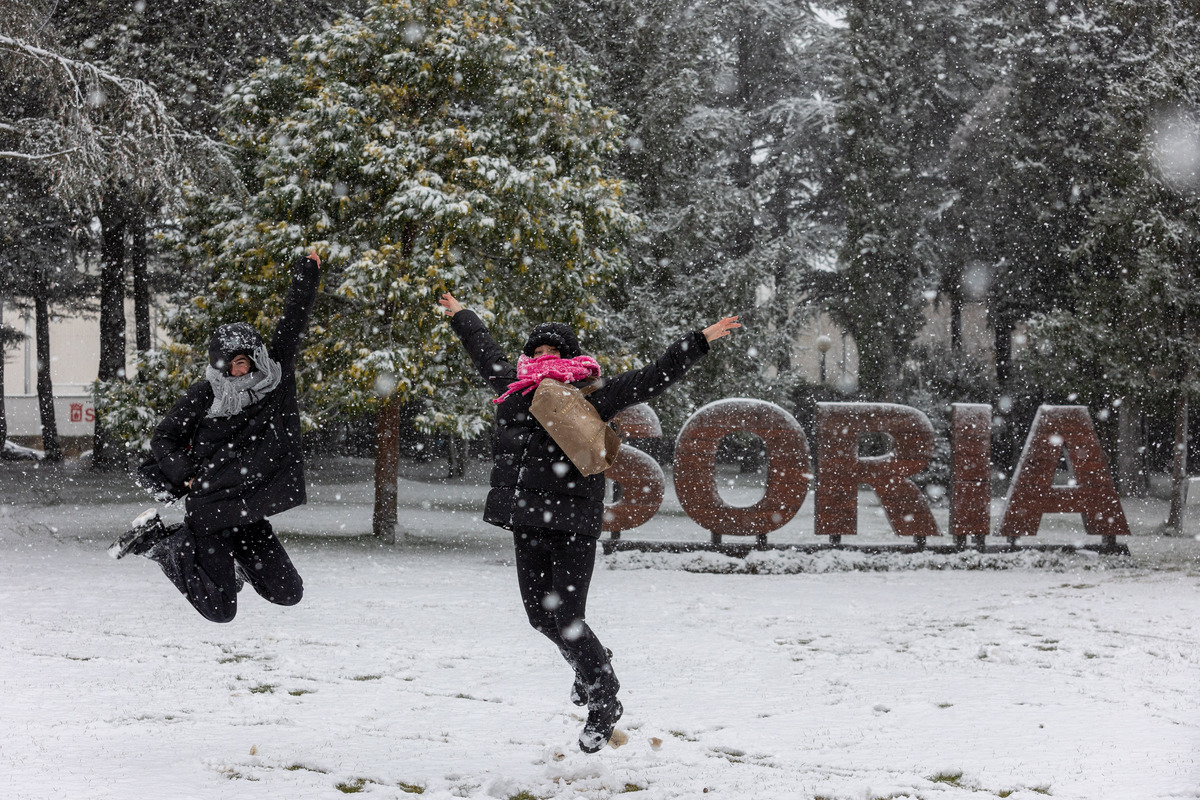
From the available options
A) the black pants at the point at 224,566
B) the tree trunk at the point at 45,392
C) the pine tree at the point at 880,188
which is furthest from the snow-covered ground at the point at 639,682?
the tree trunk at the point at 45,392

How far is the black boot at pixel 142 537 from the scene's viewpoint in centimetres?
550

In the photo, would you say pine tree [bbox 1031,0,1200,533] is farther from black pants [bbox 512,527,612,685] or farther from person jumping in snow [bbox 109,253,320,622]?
person jumping in snow [bbox 109,253,320,622]

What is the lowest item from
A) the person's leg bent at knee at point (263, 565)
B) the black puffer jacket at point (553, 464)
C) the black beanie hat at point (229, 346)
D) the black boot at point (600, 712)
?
the black boot at point (600, 712)

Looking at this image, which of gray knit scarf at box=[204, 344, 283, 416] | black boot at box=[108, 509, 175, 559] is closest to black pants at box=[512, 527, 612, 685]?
gray knit scarf at box=[204, 344, 283, 416]

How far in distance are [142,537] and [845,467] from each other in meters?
9.64

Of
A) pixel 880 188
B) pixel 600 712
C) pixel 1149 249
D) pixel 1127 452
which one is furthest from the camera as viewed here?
pixel 880 188

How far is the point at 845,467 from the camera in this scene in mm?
13547

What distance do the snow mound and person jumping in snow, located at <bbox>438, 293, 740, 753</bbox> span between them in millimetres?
8225

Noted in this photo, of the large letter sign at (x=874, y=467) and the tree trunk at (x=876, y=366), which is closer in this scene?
the large letter sign at (x=874, y=467)

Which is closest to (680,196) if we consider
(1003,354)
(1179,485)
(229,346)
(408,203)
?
(1003,354)

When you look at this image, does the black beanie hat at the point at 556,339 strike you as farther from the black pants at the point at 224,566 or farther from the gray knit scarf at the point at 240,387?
the black pants at the point at 224,566

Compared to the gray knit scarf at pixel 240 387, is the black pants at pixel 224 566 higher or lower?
lower

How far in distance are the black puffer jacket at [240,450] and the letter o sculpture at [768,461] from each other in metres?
8.04

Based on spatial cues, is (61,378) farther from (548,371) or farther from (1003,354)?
(548,371)
